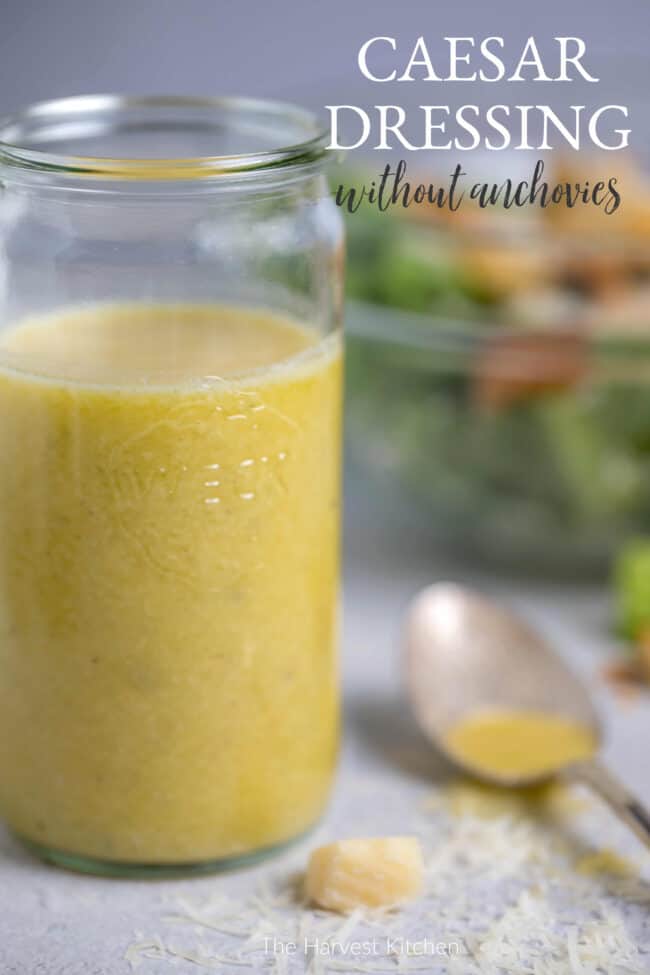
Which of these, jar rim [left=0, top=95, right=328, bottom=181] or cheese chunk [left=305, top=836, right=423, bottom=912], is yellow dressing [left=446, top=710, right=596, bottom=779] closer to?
cheese chunk [left=305, top=836, right=423, bottom=912]

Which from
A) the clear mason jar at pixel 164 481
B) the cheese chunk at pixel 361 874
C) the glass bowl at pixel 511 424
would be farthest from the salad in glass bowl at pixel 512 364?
the cheese chunk at pixel 361 874

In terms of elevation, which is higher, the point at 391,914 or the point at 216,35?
the point at 216,35

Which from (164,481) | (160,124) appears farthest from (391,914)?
(160,124)

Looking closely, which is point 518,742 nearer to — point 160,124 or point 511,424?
point 511,424

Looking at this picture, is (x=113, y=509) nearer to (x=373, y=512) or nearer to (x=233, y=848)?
(x=233, y=848)

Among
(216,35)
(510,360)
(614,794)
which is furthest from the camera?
(216,35)

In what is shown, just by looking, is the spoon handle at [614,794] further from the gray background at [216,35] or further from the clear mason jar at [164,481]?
the gray background at [216,35]

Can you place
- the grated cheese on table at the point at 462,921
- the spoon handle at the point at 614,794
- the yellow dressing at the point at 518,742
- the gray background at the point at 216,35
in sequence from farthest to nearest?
the gray background at the point at 216,35 → the yellow dressing at the point at 518,742 → the spoon handle at the point at 614,794 → the grated cheese on table at the point at 462,921
